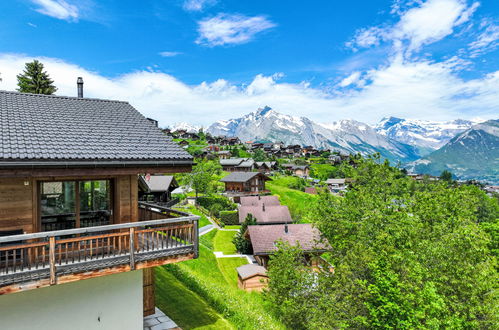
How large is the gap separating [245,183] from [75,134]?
2635 inches

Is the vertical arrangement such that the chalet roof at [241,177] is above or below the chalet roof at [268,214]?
above

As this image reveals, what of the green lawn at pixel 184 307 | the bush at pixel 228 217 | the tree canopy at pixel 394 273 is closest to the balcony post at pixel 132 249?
the green lawn at pixel 184 307

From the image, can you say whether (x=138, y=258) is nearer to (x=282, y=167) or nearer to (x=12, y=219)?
(x=12, y=219)

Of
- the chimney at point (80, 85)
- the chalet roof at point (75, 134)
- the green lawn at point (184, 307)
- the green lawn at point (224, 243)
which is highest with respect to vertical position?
the chimney at point (80, 85)

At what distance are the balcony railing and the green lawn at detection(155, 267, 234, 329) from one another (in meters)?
5.29

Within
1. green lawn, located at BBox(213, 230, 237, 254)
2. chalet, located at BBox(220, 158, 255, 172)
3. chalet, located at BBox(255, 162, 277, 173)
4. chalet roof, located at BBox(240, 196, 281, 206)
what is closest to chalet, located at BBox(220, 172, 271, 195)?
chalet roof, located at BBox(240, 196, 281, 206)

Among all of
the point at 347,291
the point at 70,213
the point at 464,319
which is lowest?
the point at 464,319

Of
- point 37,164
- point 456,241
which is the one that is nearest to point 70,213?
point 37,164

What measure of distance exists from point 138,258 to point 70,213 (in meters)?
2.98

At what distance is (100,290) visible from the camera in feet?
33.9

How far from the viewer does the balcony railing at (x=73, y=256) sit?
26.8ft

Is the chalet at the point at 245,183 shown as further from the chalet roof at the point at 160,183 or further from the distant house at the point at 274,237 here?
the distant house at the point at 274,237

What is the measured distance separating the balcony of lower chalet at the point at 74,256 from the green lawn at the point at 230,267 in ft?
69.8

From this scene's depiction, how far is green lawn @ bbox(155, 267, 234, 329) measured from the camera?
47.0ft
